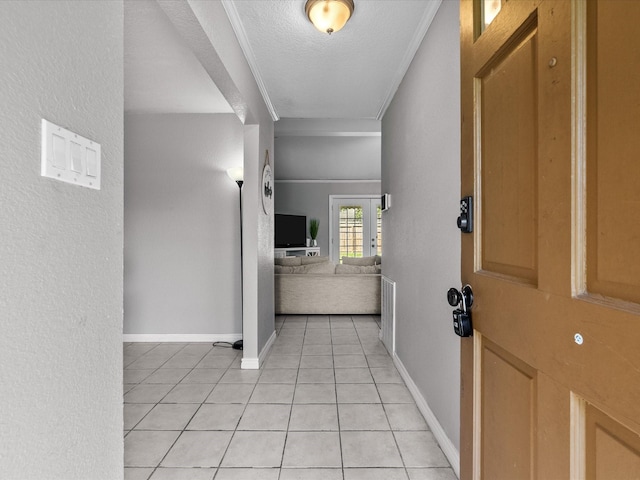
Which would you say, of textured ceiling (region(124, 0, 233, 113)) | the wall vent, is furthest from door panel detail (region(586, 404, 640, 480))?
textured ceiling (region(124, 0, 233, 113))

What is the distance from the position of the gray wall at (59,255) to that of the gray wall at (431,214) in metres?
1.37

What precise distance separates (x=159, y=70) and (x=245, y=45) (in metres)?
0.92

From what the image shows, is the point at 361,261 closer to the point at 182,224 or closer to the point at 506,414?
the point at 182,224

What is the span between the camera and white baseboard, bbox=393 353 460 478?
1594 mm

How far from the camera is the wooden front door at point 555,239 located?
0.54 meters

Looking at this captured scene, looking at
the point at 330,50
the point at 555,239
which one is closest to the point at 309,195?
the point at 330,50

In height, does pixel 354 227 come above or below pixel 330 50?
below

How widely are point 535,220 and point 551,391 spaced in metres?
0.35

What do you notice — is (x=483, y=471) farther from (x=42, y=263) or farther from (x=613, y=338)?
(x=42, y=263)

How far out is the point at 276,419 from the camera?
2.06 meters

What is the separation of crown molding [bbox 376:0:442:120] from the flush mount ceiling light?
442 mm

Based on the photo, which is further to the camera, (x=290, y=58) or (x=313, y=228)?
(x=313, y=228)

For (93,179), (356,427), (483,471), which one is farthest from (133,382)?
(483,471)

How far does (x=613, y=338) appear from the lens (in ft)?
1.80
